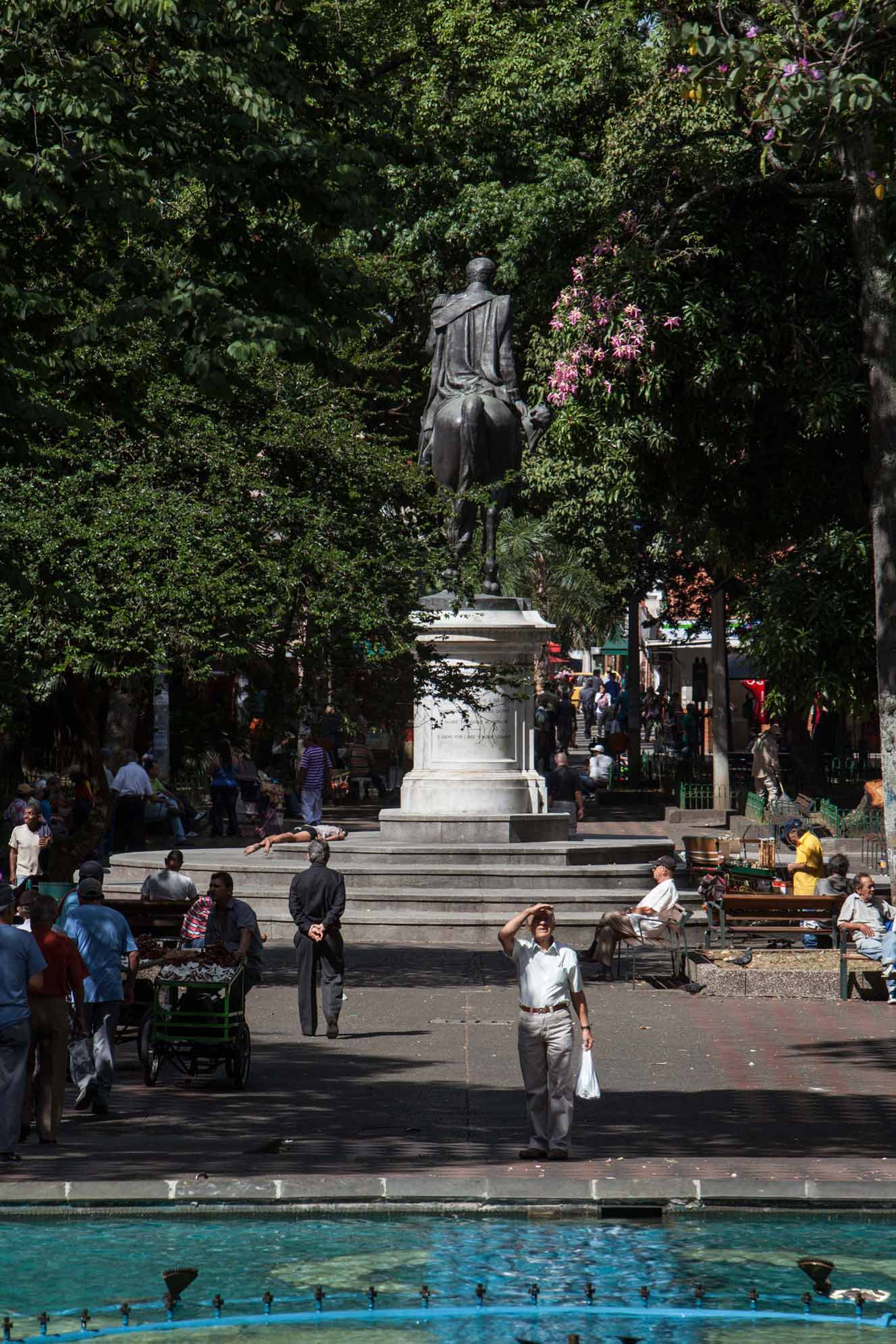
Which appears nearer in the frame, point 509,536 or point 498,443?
point 498,443

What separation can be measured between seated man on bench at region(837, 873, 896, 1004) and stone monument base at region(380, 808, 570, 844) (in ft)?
14.6

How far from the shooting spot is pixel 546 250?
Answer: 30453mm

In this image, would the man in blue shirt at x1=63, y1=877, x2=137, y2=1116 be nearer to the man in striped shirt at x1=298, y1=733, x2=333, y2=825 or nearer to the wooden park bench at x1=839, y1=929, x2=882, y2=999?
the wooden park bench at x1=839, y1=929, x2=882, y2=999

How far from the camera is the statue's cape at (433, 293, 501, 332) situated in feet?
72.7

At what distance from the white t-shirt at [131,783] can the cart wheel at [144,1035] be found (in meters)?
14.6

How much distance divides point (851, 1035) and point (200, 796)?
23.5 m

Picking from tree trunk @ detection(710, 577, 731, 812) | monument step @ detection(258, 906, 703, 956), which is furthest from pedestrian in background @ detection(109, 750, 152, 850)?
tree trunk @ detection(710, 577, 731, 812)

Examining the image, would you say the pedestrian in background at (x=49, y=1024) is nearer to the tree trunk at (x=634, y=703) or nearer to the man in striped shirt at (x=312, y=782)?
the man in striped shirt at (x=312, y=782)

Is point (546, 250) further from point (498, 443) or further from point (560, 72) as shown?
point (498, 443)

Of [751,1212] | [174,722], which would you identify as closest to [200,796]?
[174,722]

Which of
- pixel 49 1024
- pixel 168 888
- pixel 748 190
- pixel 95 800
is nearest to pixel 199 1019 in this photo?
pixel 49 1024

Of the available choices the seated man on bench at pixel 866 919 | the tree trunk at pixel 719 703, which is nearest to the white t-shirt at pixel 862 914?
the seated man on bench at pixel 866 919

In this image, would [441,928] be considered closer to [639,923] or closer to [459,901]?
[459,901]

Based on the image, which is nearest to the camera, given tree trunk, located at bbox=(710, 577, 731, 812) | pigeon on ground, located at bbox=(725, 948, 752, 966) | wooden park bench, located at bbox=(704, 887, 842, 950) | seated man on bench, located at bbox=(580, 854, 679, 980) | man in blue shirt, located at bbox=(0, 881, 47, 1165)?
man in blue shirt, located at bbox=(0, 881, 47, 1165)
